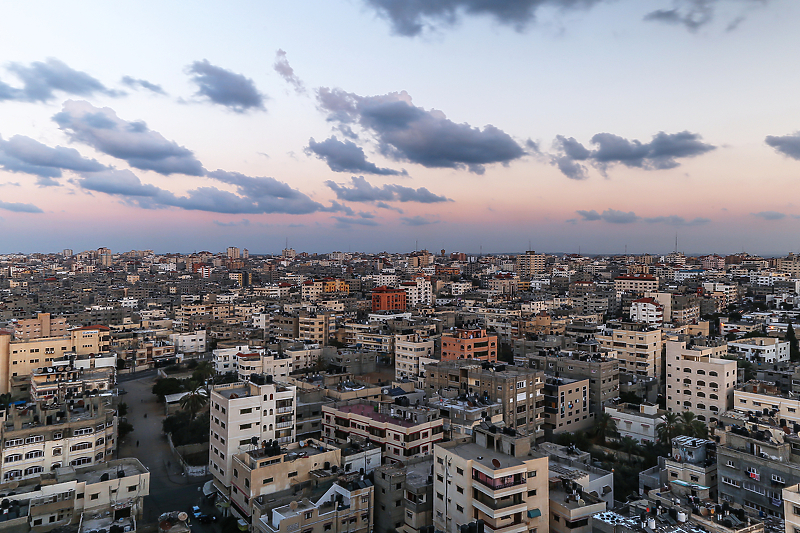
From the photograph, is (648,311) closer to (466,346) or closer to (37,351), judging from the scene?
(466,346)

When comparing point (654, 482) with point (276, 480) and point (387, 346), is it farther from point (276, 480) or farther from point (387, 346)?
point (387, 346)

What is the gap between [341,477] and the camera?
21.2 meters

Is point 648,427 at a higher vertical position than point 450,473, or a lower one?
lower

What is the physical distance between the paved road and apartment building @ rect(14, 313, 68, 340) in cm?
1694

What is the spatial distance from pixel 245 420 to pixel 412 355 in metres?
22.4

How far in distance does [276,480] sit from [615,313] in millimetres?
73508

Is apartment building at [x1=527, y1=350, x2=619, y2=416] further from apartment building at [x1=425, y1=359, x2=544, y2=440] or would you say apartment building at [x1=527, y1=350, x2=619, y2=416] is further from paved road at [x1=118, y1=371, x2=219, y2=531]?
paved road at [x1=118, y1=371, x2=219, y2=531]

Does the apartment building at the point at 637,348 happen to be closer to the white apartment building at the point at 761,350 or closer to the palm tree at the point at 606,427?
the white apartment building at the point at 761,350

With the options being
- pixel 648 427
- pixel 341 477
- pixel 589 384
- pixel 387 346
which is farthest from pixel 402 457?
pixel 387 346

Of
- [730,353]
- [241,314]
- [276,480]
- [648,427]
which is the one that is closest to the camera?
[276,480]

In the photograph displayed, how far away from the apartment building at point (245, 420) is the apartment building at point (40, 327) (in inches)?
1603

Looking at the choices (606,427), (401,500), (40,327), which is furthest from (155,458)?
(40,327)

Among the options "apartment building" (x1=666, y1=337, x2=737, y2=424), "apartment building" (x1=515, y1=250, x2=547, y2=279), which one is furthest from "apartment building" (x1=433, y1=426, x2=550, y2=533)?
"apartment building" (x1=515, y1=250, x2=547, y2=279)

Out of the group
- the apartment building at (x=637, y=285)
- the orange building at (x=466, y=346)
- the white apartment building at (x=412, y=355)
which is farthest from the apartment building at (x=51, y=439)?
the apartment building at (x=637, y=285)
